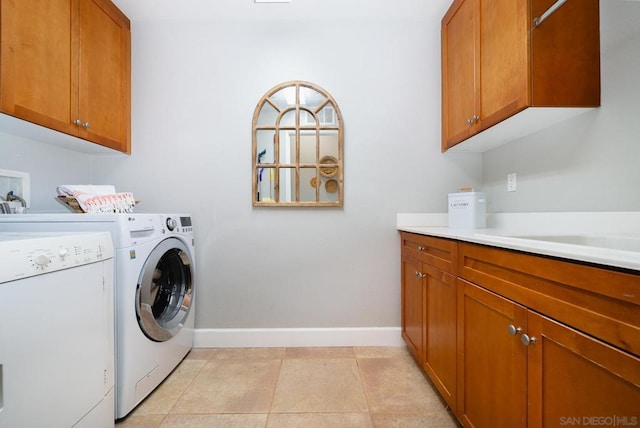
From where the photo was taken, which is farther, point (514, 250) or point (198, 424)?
point (198, 424)

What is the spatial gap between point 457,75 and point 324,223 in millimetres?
1317

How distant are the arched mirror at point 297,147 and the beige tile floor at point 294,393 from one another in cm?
108

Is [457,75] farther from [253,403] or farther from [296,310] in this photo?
[253,403]

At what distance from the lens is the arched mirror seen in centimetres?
201

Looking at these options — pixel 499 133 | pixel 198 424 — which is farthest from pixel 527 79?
pixel 198 424

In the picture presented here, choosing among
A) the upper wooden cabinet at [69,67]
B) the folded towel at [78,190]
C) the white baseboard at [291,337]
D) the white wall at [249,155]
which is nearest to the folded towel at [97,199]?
the folded towel at [78,190]

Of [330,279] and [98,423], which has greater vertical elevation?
[330,279]

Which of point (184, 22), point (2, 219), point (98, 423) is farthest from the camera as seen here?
point (184, 22)

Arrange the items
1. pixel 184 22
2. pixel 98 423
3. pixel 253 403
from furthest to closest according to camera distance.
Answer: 1. pixel 184 22
2. pixel 253 403
3. pixel 98 423

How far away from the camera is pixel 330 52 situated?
203 centimetres

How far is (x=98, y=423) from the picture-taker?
1.09m

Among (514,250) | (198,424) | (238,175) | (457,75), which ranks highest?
(457,75)

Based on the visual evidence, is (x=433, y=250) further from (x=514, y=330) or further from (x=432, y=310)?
(x=514, y=330)

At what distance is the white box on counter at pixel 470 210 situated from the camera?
158 cm
